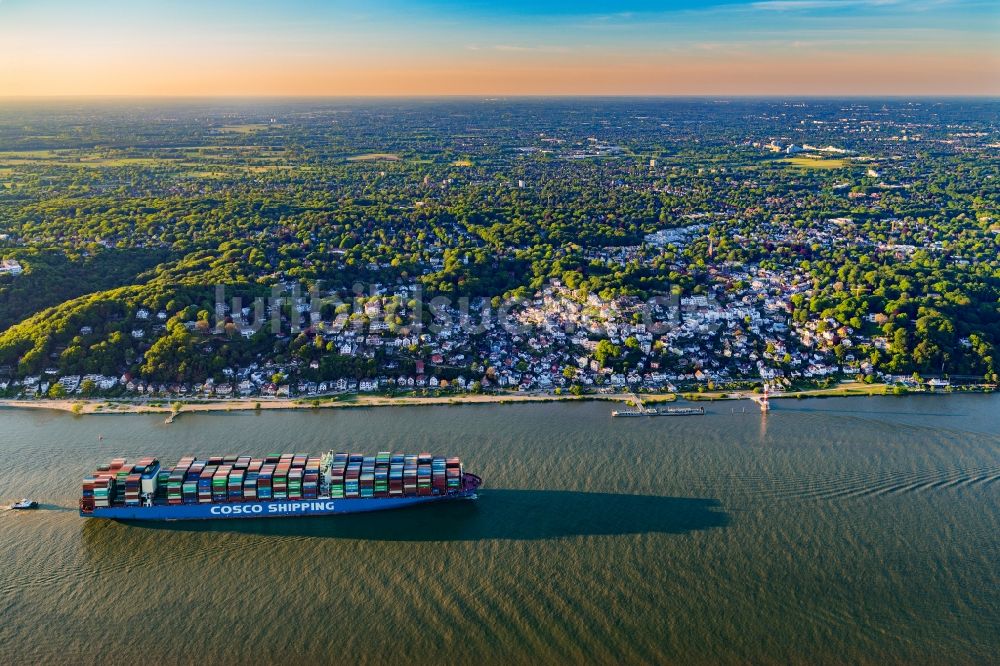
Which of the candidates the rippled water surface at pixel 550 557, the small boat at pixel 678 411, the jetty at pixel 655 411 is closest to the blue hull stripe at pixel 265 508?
the rippled water surface at pixel 550 557

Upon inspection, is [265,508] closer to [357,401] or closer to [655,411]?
[357,401]

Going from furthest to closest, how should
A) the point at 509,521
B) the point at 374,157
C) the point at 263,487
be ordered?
1. the point at 374,157
2. the point at 263,487
3. the point at 509,521

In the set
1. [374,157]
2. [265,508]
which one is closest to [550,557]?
[265,508]

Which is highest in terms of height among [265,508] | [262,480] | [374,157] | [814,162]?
[814,162]

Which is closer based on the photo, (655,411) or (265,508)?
(265,508)

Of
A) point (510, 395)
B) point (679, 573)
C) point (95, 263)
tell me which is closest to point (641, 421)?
point (510, 395)

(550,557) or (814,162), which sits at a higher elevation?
(814,162)

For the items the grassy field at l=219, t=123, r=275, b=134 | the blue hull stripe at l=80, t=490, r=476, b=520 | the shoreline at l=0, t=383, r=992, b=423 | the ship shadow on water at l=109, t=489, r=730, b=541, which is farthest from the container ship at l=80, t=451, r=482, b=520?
the grassy field at l=219, t=123, r=275, b=134

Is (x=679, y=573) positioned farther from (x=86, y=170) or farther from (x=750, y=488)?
(x=86, y=170)
